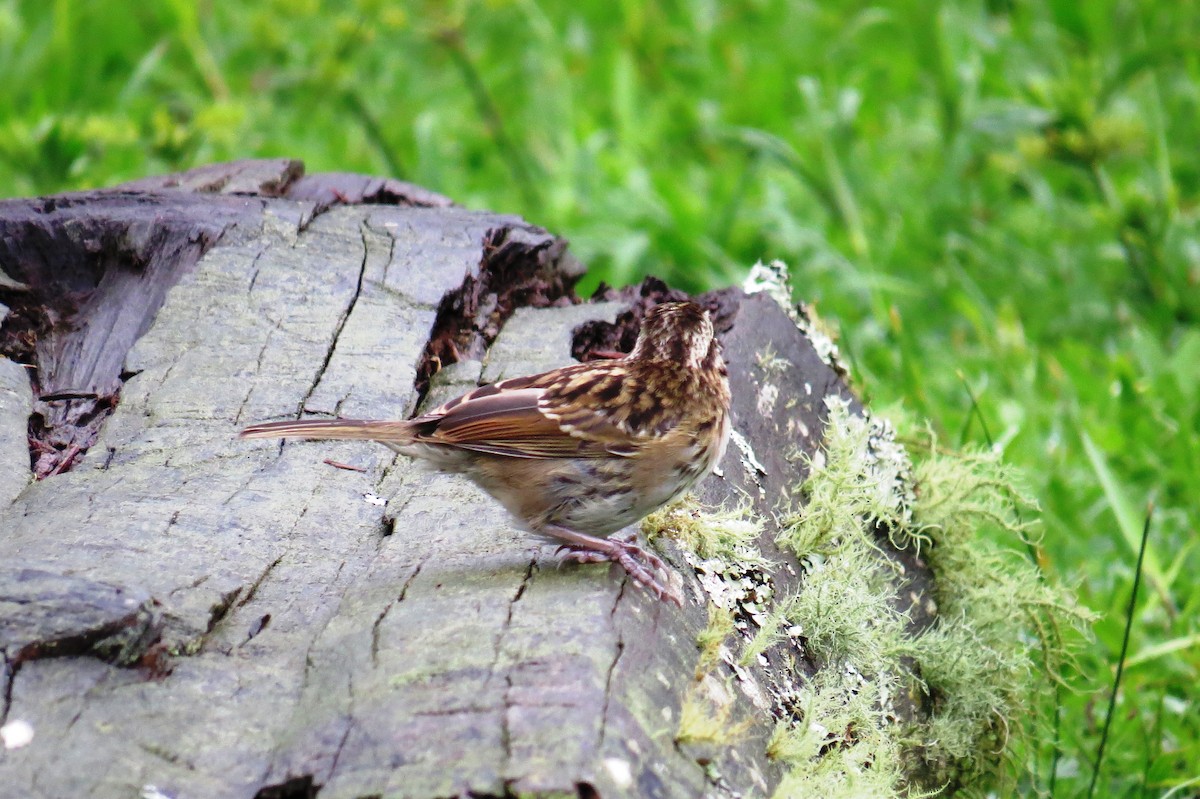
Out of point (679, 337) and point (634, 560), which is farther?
point (679, 337)

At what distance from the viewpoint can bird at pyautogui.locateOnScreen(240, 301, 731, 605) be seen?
3391mm

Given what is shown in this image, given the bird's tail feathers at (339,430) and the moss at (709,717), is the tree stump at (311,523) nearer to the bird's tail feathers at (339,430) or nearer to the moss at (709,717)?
the moss at (709,717)

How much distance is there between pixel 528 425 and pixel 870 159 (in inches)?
236

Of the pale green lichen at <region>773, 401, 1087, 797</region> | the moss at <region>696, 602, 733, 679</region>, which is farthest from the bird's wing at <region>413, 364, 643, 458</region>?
the pale green lichen at <region>773, 401, 1087, 797</region>

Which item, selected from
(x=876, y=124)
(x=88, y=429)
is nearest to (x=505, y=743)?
(x=88, y=429)

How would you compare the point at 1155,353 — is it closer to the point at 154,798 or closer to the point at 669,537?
the point at 669,537

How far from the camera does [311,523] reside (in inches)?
131

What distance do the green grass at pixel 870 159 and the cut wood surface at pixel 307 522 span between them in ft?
5.59

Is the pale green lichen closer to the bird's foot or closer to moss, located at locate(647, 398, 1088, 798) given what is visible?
moss, located at locate(647, 398, 1088, 798)

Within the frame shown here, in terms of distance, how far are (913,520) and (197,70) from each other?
21.1ft

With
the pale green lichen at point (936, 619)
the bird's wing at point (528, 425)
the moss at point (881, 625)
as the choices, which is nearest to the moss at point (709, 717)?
the moss at point (881, 625)

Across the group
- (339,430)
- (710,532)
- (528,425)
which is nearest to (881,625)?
(710,532)

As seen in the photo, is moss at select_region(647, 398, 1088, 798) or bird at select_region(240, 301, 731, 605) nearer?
moss at select_region(647, 398, 1088, 798)

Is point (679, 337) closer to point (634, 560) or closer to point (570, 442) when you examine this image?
point (570, 442)
